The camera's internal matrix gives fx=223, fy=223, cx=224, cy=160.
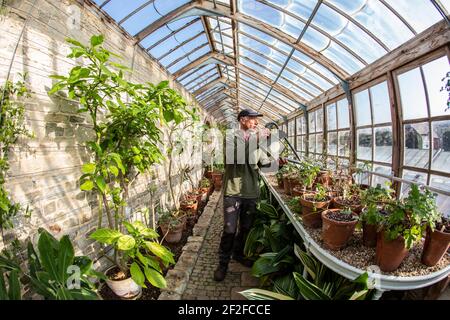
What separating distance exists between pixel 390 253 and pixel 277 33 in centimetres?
395

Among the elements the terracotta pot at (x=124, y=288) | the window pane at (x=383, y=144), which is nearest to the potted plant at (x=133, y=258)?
the terracotta pot at (x=124, y=288)

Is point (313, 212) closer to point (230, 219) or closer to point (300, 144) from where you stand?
point (230, 219)

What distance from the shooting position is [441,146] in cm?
267

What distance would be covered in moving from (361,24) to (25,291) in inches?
185

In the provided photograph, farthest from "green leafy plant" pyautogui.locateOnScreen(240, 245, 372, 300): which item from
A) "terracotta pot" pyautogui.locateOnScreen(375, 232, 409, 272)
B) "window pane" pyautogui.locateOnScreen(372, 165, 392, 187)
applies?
"window pane" pyautogui.locateOnScreen(372, 165, 392, 187)

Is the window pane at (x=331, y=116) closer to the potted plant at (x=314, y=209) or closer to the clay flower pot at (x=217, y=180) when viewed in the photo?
the clay flower pot at (x=217, y=180)

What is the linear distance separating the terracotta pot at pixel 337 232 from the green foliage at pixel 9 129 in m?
2.12

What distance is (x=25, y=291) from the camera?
1.67m

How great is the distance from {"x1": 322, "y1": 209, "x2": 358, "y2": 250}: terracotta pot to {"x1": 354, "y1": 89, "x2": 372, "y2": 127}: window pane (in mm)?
3320

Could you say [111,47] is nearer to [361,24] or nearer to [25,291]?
[25,291]

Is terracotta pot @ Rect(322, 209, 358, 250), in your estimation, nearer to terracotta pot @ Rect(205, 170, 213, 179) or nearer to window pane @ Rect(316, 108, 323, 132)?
window pane @ Rect(316, 108, 323, 132)

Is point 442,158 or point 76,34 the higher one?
point 76,34

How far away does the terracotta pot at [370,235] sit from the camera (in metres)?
1.63
